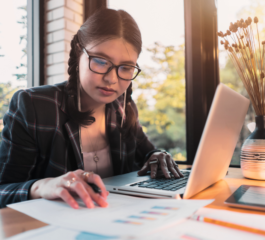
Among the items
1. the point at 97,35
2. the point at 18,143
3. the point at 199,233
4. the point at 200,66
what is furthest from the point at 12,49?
the point at 199,233

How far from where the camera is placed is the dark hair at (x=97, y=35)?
107cm

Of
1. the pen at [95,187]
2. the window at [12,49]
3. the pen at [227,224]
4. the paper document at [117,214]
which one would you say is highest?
the window at [12,49]

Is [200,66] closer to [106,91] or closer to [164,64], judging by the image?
[164,64]

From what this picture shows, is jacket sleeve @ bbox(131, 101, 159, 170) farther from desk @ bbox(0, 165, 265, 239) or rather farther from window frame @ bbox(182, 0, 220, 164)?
desk @ bbox(0, 165, 265, 239)

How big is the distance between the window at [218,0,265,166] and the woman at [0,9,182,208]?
73 centimetres

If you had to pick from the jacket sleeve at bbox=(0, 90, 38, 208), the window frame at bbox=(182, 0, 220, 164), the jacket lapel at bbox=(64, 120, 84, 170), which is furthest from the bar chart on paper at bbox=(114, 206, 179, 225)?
the window frame at bbox=(182, 0, 220, 164)

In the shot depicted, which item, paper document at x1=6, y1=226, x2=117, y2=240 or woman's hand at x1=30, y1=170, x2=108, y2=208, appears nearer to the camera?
paper document at x1=6, y1=226, x2=117, y2=240

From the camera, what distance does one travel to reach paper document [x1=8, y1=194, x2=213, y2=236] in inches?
15.7

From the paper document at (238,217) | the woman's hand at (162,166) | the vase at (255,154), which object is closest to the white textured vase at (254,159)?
the vase at (255,154)

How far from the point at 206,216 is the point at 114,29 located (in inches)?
34.0

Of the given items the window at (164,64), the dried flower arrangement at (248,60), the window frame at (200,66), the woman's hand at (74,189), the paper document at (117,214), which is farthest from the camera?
the window at (164,64)

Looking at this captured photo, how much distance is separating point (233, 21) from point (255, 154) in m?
1.02

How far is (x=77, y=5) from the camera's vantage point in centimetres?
206

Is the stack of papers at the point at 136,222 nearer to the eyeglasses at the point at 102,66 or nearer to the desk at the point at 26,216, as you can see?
the desk at the point at 26,216
